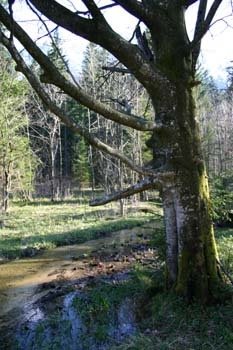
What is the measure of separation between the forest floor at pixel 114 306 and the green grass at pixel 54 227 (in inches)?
4.7

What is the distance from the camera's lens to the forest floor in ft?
17.7

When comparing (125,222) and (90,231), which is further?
(125,222)

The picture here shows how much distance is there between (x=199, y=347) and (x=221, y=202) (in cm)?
320

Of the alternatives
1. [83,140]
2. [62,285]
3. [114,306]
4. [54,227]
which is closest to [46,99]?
[114,306]

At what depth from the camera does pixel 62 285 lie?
10109 millimetres

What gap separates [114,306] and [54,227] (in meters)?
12.8

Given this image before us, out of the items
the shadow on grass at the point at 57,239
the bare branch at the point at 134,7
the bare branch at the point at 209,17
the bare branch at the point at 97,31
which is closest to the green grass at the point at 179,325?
the bare branch at the point at 97,31

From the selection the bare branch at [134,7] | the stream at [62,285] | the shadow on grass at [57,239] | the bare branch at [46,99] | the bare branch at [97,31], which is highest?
the bare branch at [134,7]

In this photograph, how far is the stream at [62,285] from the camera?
21.8 feet

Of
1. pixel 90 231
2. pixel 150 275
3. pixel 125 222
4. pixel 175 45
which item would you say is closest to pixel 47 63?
pixel 175 45

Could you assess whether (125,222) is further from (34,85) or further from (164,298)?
(34,85)

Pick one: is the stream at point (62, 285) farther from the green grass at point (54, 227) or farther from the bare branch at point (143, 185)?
the bare branch at point (143, 185)

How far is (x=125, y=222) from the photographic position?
21.5 meters

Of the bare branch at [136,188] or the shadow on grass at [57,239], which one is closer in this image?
the bare branch at [136,188]
